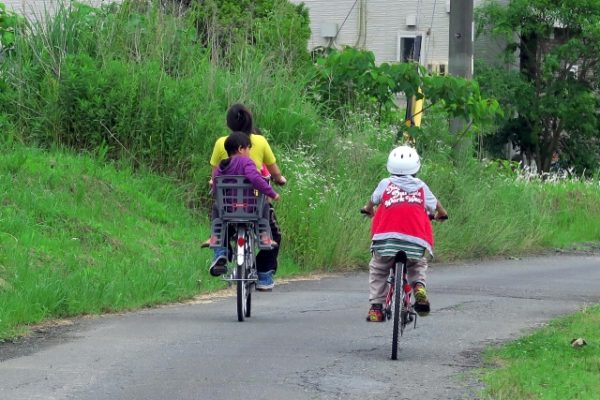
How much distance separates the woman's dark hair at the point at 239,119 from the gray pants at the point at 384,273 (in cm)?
245

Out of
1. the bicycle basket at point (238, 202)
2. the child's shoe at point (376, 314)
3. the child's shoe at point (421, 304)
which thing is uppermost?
the bicycle basket at point (238, 202)

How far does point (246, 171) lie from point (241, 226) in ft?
1.82

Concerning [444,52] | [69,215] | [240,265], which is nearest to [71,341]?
[240,265]

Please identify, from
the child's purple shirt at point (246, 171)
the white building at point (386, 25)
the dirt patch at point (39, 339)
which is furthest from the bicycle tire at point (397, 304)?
the white building at point (386, 25)

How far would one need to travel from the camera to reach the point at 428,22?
3816 cm

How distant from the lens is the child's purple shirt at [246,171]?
11609 mm

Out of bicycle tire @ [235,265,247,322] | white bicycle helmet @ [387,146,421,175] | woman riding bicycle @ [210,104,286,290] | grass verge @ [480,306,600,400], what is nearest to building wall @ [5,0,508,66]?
woman riding bicycle @ [210,104,286,290]

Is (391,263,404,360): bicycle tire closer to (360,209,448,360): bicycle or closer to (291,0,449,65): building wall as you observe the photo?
(360,209,448,360): bicycle

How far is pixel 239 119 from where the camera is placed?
12320 millimetres

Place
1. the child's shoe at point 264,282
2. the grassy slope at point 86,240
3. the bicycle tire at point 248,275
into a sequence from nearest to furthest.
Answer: the bicycle tire at point 248,275, the grassy slope at point 86,240, the child's shoe at point 264,282

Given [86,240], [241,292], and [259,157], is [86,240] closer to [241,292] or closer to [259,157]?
[259,157]

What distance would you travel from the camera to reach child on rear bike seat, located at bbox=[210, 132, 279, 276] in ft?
38.1

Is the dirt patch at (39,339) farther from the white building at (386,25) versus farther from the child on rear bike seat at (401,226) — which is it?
the white building at (386,25)

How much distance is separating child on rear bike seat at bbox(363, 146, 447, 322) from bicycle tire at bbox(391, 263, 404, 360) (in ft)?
0.63
